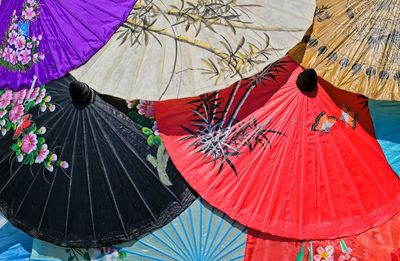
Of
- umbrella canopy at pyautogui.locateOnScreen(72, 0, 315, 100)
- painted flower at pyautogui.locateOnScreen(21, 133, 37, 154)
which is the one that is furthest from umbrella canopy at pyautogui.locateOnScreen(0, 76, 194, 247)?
umbrella canopy at pyautogui.locateOnScreen(72, 0, 315, 100)

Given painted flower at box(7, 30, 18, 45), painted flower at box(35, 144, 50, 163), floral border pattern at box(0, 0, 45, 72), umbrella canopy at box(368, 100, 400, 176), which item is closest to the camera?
painted flower at box(35, 144, 50, 163)

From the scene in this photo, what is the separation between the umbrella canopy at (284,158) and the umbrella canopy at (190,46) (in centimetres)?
24

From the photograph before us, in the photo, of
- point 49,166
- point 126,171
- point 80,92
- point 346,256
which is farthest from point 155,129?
point 346,256

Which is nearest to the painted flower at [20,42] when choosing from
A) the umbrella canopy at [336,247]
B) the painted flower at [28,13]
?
the painted flower at [28,13]

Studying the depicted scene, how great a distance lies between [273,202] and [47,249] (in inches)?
63.4

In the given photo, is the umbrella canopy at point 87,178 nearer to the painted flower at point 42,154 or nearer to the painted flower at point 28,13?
the painted flower at point 42,154

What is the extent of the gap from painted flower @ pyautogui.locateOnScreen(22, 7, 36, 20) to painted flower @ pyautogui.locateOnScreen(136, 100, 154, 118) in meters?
1.06

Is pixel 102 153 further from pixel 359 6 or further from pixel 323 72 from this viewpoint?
pixel 359 6

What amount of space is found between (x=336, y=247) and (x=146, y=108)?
1640 millimetres

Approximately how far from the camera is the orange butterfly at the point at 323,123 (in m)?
3.45

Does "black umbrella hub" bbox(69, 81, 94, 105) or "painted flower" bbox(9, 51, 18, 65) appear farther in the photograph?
"painted flower" bbox(9, 51, 18, 65)

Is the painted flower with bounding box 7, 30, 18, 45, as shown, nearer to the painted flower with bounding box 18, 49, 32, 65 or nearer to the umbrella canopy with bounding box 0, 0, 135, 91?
the umbrella canopy with bounding box 0, 0, 135, 91

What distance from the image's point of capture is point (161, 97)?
3.27 metres

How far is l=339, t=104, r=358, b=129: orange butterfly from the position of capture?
11.5 feet
